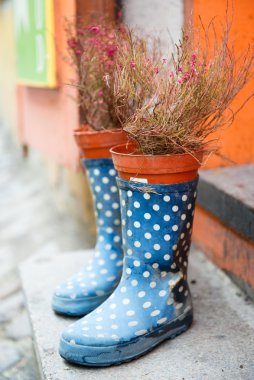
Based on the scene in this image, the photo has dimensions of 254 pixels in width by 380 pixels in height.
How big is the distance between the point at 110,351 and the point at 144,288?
18 cm

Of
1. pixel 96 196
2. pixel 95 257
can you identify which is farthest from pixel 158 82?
pixel 95 257

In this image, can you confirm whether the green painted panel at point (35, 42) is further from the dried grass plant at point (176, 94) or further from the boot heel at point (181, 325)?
the boot heel at point (181, 325)

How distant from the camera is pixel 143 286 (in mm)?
1438

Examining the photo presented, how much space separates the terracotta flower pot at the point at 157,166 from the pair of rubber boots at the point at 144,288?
0.06 ft

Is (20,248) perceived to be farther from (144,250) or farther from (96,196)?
(144,250)

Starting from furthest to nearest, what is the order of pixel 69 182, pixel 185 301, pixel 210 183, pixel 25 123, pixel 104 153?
pixel 25 123
pixel 69 182
pixel 210 183
pixel 104 153
pixel 185 301

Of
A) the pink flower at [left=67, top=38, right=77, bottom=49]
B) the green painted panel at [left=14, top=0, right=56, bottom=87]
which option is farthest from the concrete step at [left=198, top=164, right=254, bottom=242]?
the green painted panel at [left=14, top=0, right=56, bottom=87]

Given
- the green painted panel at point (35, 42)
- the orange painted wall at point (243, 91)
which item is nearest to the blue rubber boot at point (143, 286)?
the orange painted wall at point (243, 91)

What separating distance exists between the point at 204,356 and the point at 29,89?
106 inches

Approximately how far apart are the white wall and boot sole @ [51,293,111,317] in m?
0.88

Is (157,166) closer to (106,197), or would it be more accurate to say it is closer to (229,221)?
(106,197)

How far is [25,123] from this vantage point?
4129 millimetres

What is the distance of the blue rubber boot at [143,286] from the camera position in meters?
1.37

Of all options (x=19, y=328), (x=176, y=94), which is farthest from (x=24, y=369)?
(x=176, y=94)
